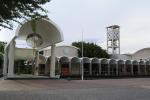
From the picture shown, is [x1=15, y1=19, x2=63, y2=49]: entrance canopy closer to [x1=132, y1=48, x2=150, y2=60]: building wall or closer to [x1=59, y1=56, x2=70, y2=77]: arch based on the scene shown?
[x1=59, y1=56, x2=70, y2=77]: arch

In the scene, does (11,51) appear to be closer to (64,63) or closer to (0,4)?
(64,63)

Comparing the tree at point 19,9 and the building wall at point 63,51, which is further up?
the building wall at point 63,51

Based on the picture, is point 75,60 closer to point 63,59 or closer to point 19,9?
point 63,59

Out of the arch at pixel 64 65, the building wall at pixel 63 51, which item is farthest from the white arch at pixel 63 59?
the building wall at pixel 63 51

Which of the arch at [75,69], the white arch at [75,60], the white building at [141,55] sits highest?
the white building at [141,55]

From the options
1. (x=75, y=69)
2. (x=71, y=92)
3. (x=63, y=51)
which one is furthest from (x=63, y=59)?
(x=71, y=92)

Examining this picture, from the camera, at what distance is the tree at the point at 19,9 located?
772 centimetres

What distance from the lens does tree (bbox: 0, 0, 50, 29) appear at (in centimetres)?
772

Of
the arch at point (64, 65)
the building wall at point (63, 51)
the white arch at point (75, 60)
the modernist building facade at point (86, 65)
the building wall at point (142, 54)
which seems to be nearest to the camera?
the arch at point (64, 65)

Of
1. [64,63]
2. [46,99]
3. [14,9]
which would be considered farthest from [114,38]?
[14,9]

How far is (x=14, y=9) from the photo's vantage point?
8156 mm

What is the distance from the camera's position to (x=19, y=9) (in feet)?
26.7

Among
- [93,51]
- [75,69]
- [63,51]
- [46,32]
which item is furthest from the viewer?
[93,51]

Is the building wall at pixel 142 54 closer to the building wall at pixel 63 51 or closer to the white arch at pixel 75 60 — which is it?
the building wall at pixel 63 51
